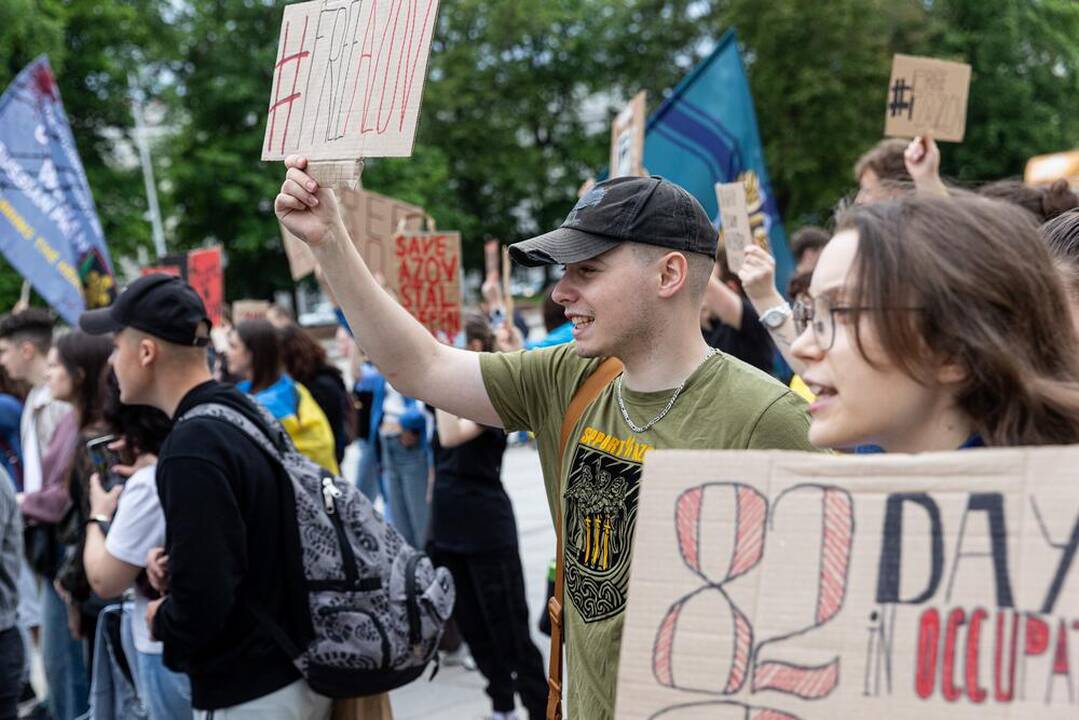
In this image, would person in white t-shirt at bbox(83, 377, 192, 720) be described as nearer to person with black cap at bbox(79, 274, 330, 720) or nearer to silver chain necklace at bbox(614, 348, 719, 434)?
person with black cap at bbox(79, 274, 330, 720)

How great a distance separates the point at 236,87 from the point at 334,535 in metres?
30.2

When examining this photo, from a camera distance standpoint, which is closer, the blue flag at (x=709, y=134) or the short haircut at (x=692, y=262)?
the short haircut at (x=692, y=262)

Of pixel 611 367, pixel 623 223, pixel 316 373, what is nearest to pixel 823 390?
pixel 623 223

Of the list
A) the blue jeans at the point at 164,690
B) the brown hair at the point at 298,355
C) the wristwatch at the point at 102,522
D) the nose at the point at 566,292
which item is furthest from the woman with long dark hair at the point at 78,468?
the nose at the point at 566,292

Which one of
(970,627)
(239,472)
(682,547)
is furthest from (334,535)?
(970,627)

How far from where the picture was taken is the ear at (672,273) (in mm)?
2270

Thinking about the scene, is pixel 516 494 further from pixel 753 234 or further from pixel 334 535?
pixel 334 535

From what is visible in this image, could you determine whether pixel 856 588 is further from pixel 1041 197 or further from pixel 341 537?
pixel 1041 197

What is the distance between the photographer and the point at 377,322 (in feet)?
7.82

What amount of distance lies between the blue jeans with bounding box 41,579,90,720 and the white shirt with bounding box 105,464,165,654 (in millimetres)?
1869

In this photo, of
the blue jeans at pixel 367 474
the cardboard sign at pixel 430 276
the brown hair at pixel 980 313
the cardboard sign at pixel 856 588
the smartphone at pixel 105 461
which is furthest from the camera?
the blue jeans at pixel 367 474

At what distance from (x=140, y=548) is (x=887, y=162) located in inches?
117

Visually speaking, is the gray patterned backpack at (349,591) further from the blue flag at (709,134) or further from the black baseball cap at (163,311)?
the blue flag at (709,134)

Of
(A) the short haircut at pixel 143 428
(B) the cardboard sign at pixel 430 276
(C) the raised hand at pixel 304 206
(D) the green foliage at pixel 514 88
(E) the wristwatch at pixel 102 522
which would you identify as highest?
(D) the green foliage at pixel 514 88
